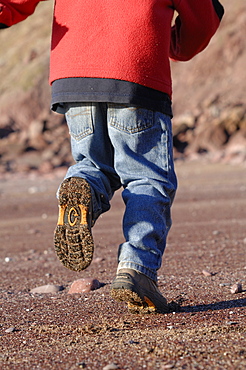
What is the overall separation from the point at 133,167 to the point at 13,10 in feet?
3.05

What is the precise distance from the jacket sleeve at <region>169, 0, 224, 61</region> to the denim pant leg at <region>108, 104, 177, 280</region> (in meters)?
0.44

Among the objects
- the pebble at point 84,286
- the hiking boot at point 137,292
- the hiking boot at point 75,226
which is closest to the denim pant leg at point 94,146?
the hiking boot at point 75,226

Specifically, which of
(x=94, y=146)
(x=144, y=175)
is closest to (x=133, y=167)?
(x=144, y=175)

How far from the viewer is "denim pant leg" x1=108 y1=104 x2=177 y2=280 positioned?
2.45 metres

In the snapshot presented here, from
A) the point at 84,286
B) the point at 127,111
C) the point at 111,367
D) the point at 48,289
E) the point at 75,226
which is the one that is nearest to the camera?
the point at 111,367

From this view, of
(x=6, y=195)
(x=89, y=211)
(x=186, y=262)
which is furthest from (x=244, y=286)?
(x=6, y=195)

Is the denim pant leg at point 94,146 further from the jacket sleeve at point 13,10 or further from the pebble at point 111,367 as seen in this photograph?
the pebble at point 111,367

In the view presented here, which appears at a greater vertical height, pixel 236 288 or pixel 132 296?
pixel 132 296

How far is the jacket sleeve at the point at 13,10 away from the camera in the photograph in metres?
2.70

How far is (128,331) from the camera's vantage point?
7.36 feet

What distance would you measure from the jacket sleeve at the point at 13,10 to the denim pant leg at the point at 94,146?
50 cm

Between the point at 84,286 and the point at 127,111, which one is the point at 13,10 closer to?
the point at 127,111

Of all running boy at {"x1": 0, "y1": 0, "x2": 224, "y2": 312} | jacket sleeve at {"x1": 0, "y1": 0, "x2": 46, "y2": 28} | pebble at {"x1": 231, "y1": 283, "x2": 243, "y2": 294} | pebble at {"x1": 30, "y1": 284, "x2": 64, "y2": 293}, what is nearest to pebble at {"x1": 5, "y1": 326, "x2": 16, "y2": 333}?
running boy at {"x1": 0, "y1": 0, "x2": 224, "y2": 312}

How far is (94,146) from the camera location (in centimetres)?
256
